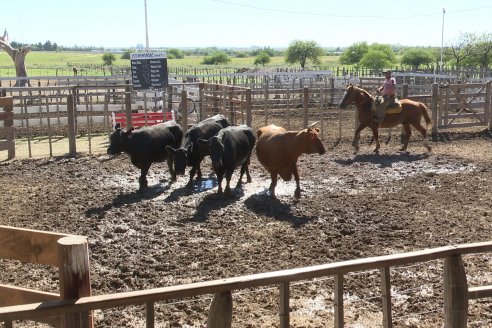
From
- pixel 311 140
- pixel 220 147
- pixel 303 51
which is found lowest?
pixel 220 147

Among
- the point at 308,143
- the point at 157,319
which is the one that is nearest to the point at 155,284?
the point at 157,319

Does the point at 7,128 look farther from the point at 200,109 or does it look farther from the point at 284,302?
the point at 284,302

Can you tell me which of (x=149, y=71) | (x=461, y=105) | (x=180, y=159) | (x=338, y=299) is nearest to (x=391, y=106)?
(x=461, y=105)

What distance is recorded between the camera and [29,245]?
3.15 m

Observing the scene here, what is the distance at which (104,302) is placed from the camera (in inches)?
97.3

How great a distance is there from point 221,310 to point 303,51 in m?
88.7

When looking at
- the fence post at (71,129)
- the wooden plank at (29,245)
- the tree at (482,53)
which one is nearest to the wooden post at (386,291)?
the wooden plank at (29,245)

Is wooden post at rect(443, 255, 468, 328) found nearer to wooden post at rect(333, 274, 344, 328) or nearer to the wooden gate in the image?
wooden post at rect(333, 274, 344, 328)

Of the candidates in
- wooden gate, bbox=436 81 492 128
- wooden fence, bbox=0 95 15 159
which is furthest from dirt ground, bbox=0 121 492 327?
wooden gate, bbox=436 81 492 128

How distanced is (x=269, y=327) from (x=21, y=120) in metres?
16.0

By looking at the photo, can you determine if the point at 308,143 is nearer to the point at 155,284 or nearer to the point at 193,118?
the point at 155,284

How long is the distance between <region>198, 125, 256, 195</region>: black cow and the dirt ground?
47 cm

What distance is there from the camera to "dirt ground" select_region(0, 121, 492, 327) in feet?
17.5

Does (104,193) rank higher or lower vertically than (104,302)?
lower
